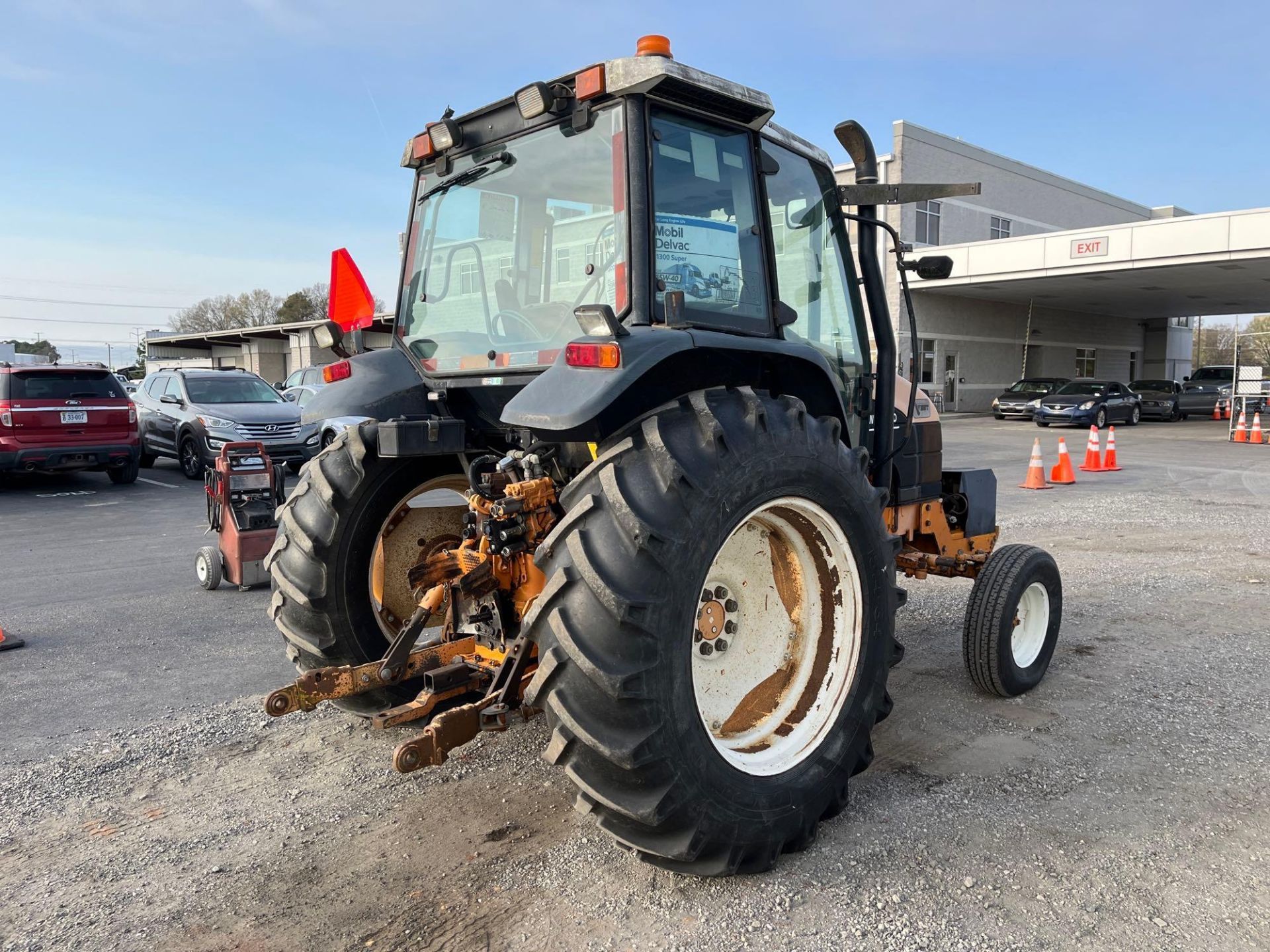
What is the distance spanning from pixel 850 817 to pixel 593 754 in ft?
4.03

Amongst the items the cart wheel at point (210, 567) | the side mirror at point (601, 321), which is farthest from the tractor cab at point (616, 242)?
the cart wheel at point (210, 567)

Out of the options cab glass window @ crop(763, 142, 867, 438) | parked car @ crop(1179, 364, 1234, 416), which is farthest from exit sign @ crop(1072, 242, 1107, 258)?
cab glass window @ crop(763, 142, 867, 438)

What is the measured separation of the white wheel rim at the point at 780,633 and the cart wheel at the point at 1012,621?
1411 mm

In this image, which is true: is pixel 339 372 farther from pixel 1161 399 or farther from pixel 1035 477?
pixel 1161 399

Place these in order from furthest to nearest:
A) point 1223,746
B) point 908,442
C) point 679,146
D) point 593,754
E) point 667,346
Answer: point 908,442 < point 1223,746 < point 679,146 < point 667,346 < point 593,754

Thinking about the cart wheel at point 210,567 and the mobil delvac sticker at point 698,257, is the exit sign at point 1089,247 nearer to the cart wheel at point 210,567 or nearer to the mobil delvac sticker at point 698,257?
the cart wheel at point 210,567

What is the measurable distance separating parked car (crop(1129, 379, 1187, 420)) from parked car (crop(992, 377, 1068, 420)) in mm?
3567

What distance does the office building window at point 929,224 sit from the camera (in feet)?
108

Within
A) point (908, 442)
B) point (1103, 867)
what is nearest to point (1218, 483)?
point (908, 442)

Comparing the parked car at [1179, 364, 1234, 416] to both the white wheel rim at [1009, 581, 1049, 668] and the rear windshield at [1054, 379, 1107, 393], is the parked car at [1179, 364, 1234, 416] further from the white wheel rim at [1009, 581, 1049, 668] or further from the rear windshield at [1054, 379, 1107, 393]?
the white wheel rim at [1009, 581, 1049, 668]

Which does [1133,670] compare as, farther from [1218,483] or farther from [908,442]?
[1218,483]

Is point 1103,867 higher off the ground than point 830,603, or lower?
lower

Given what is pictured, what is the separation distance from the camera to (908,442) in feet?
15.5

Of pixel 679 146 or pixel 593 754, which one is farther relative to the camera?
pixel 679 146
